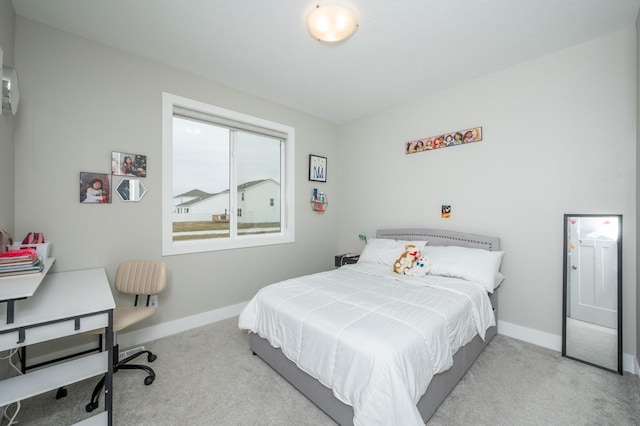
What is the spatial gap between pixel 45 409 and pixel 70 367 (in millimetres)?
576

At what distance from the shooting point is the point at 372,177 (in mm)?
4027

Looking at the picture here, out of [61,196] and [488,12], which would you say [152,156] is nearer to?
[61,196]

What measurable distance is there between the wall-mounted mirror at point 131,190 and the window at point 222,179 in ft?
0.67

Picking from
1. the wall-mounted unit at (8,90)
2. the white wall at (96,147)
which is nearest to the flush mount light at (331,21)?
the white wall at (96,147)

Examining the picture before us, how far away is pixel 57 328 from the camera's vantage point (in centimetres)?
132

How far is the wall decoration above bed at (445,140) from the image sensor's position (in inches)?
117

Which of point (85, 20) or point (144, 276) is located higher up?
point (85, 20)

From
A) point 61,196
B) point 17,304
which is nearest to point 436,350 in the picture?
point 17,304

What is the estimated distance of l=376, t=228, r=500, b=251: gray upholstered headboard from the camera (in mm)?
2807

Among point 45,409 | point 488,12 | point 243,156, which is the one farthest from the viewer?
point 243,156

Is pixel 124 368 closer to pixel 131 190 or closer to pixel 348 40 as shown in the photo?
pixel 131 190

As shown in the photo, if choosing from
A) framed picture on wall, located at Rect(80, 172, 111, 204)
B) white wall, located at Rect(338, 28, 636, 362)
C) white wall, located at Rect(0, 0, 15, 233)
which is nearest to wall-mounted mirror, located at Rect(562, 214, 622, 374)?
white wall, located at Rect(338, 28, 636, 362)

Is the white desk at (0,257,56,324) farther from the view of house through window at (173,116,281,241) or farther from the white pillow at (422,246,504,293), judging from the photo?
the white pillow at (422,246,504,293)

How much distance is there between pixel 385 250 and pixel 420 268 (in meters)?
0.57
